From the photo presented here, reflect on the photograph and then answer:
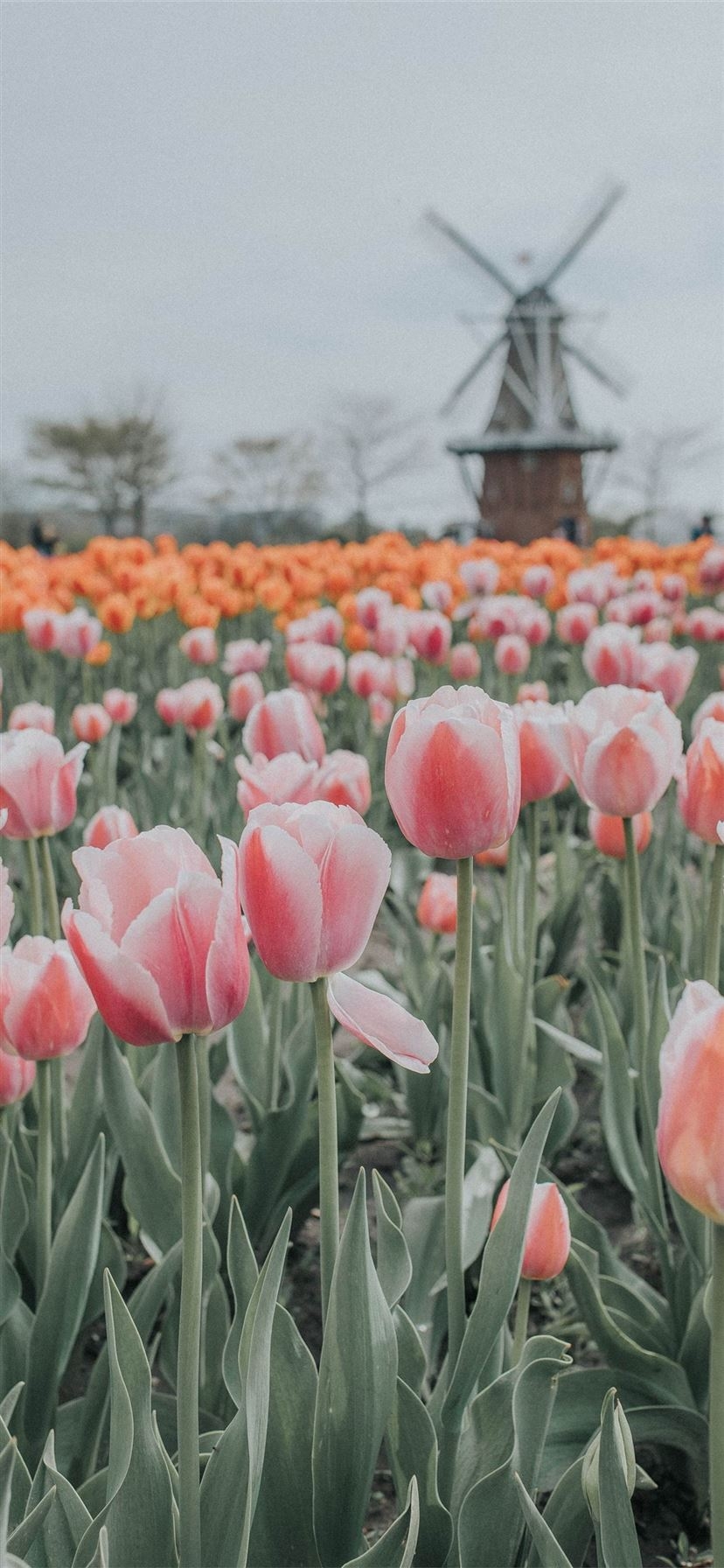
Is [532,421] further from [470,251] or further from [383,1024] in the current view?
[383,1024]

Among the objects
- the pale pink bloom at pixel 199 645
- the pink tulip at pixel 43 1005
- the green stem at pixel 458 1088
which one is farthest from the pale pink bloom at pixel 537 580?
the green stem at pixel 458 1088

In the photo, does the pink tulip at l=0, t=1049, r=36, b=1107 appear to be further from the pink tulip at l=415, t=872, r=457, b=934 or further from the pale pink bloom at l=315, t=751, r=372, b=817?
the pink tulip at l=415, t=872, r=457, b=934

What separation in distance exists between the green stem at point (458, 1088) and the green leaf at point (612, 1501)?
218mm

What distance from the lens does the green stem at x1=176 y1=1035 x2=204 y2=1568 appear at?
37.5 inches

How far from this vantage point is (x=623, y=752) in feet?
5.27

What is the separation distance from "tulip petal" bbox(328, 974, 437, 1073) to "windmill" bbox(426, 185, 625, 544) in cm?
3239

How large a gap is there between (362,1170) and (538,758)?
0.90m

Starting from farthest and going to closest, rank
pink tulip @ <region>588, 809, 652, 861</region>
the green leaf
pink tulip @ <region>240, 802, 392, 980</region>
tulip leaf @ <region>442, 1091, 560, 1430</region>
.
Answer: pink tulip @ <region>588, 809, 652, 861</region>
tulip leaf @ <region>442, 1091, 560, 1430</region>
the green leaf
pink tulip @ <region>240, 802, 392, 980</region>

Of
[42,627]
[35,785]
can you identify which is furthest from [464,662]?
[35,785]

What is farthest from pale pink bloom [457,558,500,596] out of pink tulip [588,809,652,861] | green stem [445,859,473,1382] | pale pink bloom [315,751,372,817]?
green stem [445,859,473,1382]

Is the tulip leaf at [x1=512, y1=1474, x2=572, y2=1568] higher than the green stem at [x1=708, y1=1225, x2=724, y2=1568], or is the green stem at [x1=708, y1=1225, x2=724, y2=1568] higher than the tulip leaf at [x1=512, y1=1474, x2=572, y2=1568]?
the green stem at [x1=708, y1=1225, x2=724, y2=1568]

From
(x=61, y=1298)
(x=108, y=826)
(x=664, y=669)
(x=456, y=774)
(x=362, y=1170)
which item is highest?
(x=456, y=774)

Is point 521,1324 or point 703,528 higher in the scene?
point 703,528

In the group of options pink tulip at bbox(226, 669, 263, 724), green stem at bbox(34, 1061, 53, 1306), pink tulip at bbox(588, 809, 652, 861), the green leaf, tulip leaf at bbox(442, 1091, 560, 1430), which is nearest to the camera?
the green leaf
